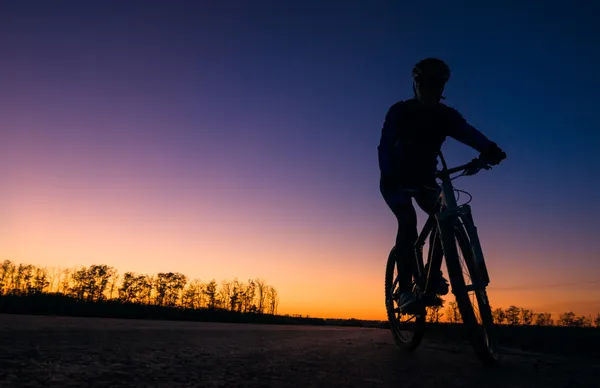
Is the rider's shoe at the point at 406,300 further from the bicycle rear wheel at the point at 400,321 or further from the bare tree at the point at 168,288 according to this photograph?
the bare tree at the point at 168,288

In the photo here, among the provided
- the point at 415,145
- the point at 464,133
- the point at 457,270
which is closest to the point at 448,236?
the point at 457,270

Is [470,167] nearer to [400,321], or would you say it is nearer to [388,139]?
[388,139]

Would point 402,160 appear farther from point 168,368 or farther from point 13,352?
point 13,352

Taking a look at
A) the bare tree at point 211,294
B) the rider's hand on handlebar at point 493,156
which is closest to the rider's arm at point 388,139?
the rider's hand on handlebar at point 493,156

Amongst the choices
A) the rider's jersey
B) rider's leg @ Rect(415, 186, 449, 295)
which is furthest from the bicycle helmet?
rider's leg @ Rect(415, 186, 449, 295)

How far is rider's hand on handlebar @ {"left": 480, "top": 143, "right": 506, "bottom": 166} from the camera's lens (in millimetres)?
4117

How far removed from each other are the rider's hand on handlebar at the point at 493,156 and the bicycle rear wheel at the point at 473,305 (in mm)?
910

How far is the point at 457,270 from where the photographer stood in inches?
138

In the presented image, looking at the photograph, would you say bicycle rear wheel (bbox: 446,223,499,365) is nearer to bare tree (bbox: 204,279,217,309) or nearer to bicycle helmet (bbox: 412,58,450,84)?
bicycle helmet (bbox: 412,58,450,84)

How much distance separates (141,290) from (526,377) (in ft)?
414

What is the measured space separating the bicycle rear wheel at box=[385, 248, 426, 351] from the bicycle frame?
417 millimetres

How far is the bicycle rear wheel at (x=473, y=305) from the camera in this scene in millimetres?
3188

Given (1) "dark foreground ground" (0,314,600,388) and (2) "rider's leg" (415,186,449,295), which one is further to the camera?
(2) "rider's leg" (415,186,449,295)

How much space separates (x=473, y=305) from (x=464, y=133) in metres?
1.95
